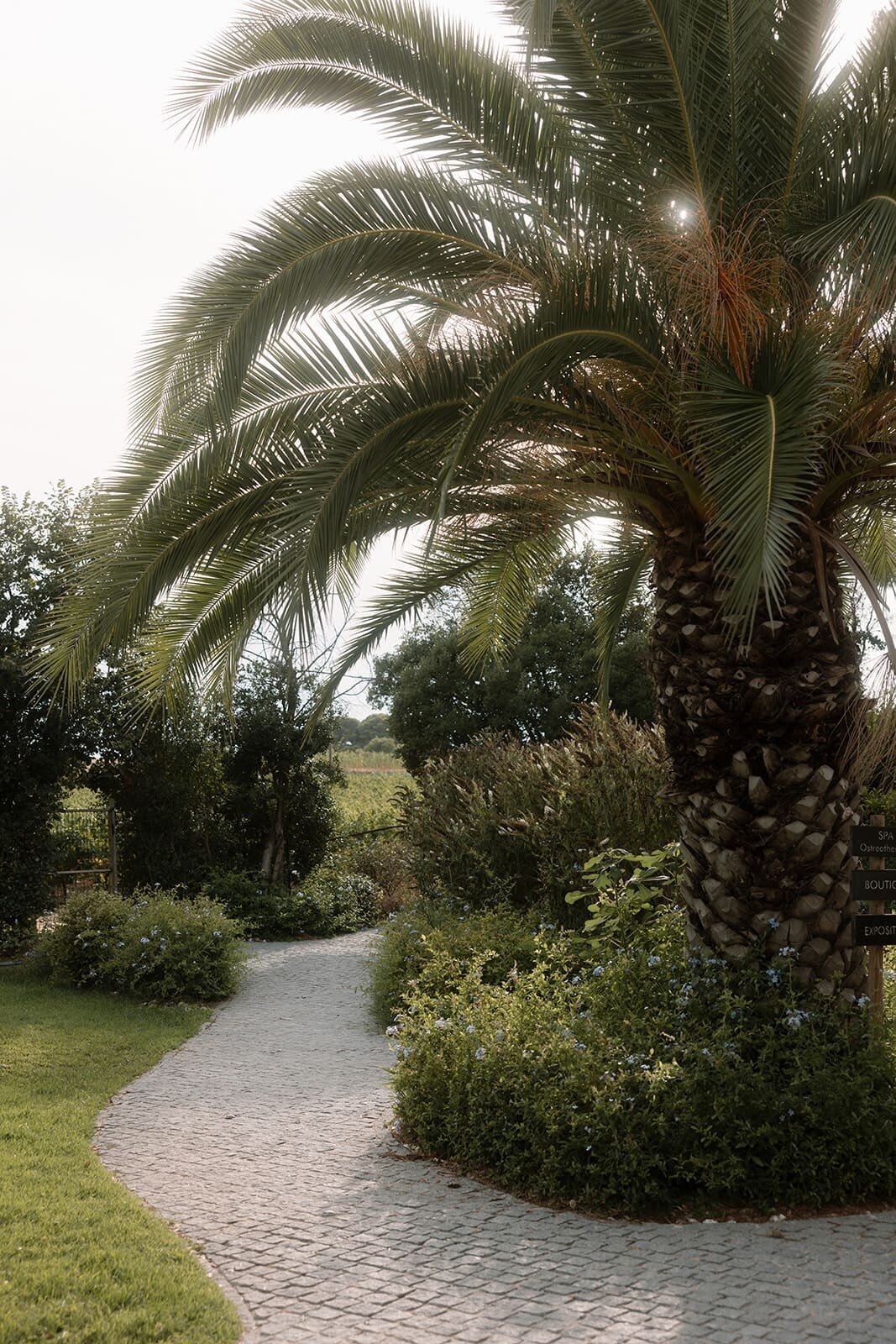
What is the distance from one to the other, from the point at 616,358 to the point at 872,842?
2.84 meters

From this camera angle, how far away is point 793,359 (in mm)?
5355

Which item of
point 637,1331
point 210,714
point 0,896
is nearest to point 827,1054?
point 637,1331

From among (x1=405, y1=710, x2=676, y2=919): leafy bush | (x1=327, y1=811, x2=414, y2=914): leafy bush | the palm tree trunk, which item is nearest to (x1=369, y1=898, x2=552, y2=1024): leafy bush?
(x1=405, y1=710, x2=676, y2=919): leafy bush

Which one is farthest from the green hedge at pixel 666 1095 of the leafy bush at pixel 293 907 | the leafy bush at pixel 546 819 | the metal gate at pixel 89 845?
the metal gate at pixel 89 845

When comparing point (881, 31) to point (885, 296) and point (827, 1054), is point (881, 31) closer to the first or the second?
point (885, 296)

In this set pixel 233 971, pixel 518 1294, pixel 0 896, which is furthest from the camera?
pixel 0 896

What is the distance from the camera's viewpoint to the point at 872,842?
237 inches

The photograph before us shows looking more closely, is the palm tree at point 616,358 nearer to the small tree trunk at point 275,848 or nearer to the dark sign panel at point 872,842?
the dark sign panel at point 872,842

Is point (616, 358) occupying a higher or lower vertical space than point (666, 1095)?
higher

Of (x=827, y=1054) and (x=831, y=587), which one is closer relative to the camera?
(x=827, y=1054)

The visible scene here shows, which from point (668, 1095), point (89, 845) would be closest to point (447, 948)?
point (668, 1095)

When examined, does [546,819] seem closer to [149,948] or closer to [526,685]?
[149,948]

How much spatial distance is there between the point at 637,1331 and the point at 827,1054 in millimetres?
2114

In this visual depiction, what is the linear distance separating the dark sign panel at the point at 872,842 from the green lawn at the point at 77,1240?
3743 millimetres
